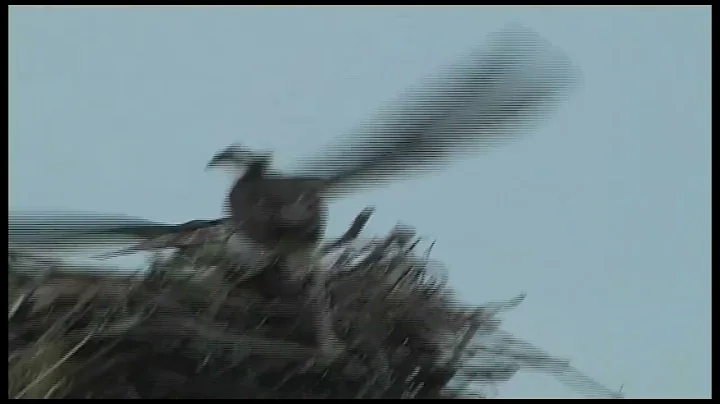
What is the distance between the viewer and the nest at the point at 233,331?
2.77ft

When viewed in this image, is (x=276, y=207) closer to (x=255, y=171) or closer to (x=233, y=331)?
(x=255, y=171)

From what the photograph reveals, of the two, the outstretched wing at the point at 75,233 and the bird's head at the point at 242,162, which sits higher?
the bird's head at the point at 242,162

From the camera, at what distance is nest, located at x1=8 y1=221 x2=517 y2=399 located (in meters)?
0.84

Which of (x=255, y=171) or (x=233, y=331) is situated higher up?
(x=255, y=171)

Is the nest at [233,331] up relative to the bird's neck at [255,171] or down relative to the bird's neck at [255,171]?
down

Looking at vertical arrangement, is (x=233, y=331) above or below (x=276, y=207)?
below

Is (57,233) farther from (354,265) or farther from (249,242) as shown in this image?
(354,265)

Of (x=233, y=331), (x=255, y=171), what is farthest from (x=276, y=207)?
(x=233, y=331)

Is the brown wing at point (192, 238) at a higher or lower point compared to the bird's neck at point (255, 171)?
lower

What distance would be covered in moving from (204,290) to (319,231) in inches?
5.6

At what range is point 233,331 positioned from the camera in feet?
2.97

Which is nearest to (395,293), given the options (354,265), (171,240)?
(354,265)

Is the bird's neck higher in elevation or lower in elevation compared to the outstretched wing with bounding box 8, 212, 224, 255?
higher

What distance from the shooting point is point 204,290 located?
0.91 m
